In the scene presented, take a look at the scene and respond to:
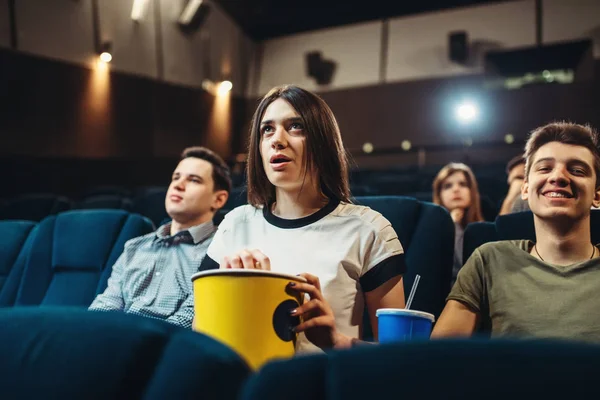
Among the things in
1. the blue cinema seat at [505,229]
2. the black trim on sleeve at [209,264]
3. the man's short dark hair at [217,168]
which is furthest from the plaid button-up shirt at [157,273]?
the blue cinema seat at [505,229]

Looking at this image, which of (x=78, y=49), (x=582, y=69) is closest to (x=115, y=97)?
(x=78, y=49)

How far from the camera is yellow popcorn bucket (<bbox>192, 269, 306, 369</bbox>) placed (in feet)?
1.82

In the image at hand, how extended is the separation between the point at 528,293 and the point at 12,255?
122 centimetres

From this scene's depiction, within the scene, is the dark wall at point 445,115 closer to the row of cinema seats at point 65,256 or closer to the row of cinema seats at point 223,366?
the row of cinema seats at point 65,256

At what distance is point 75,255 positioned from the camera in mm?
1452

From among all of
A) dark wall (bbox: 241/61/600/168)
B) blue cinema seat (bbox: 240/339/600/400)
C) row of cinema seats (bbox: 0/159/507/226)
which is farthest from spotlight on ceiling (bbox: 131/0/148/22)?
blue cinema seat (bbox: 240/339/600/400)

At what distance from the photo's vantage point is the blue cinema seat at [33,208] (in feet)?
8.96

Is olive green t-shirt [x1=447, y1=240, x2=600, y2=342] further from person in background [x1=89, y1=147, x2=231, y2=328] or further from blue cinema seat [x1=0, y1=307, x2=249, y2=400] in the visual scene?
blue cinema seat [x1=0, y1=307, x2=249, y2=400]

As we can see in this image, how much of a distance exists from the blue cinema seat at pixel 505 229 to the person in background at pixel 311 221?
0.26 metres

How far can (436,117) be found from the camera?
493 cm

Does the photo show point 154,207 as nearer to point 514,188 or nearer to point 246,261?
point 514,188

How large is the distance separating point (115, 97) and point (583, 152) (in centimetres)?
391

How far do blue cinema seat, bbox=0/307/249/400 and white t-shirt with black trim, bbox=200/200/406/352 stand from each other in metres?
0.45

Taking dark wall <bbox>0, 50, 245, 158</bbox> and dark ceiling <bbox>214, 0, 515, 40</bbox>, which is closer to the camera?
dark wall <bbox>0, 50, 245, 158</bbox>
